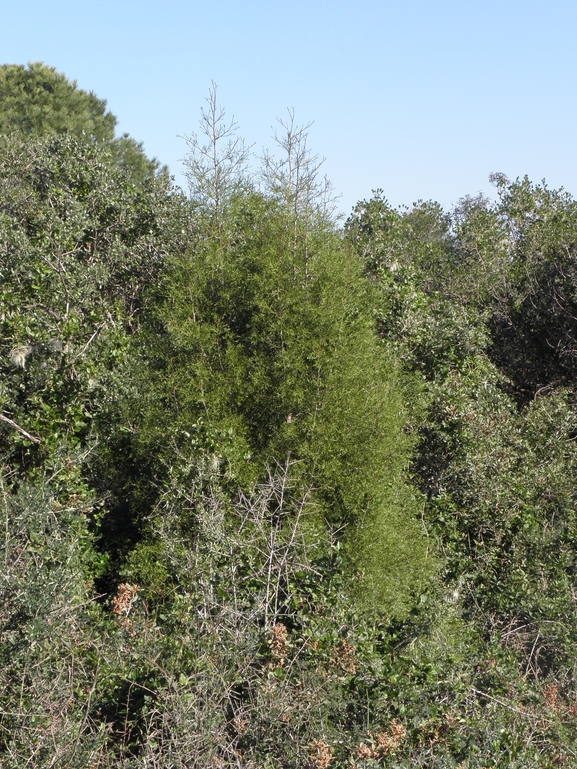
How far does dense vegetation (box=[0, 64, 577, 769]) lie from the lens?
5.57 meters

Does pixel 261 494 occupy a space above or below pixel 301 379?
below

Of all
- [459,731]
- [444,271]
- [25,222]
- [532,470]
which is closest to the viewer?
[459,731]

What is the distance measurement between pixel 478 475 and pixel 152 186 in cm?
677

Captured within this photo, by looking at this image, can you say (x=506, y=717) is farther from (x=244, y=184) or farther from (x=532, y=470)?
(x=244, y=184)

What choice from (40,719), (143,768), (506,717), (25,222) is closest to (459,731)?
(506,717)

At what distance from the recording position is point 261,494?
6570 millimetres

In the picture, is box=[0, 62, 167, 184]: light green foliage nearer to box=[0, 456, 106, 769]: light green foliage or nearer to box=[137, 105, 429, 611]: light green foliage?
box=[137, 105, 429, 611]: light green foliage

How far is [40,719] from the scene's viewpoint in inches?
207

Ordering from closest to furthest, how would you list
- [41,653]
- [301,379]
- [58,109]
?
[41,653] < [301,379] < [58,109]

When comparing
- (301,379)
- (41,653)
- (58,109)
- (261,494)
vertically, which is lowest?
(41,653)

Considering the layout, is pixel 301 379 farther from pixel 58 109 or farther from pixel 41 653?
pixel 58 109

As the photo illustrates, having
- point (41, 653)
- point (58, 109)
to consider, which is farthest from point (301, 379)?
point (58, 109)

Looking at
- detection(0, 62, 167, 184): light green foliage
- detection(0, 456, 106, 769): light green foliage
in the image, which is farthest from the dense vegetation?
detection(0, 62, 167, 184): light green foliage

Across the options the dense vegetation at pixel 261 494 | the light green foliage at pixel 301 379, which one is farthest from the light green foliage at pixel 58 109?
the light green foliage at pixel 301 379
